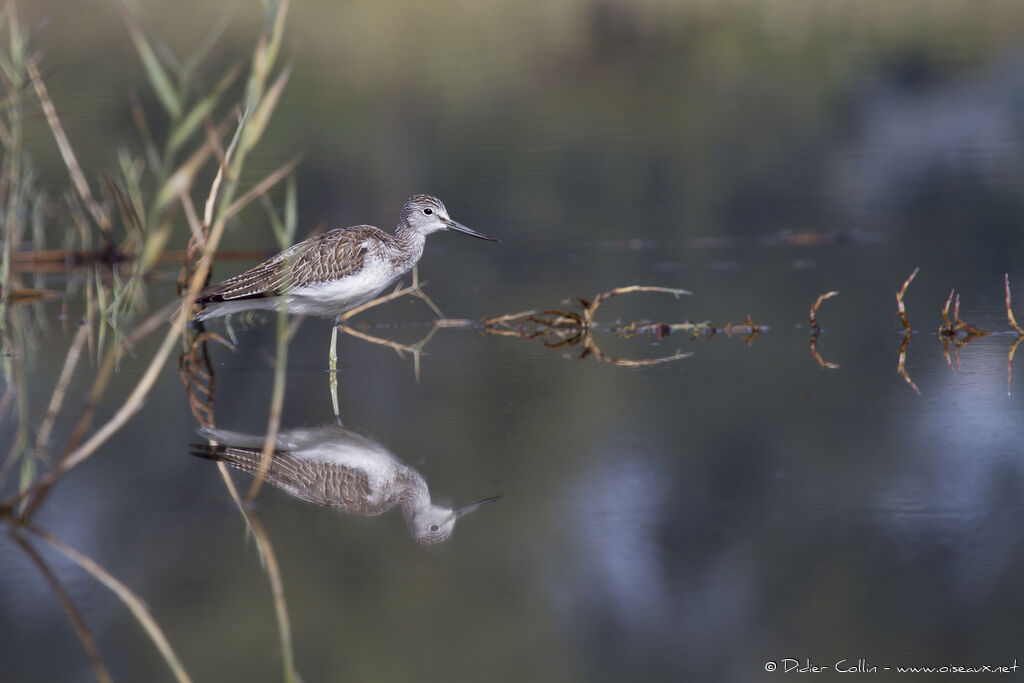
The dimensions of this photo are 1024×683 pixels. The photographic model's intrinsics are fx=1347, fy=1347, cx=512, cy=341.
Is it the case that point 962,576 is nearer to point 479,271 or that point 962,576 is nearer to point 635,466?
point 635,466

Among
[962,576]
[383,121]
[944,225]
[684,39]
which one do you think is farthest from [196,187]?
[684,39]

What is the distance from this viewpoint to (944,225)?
30.3 feet

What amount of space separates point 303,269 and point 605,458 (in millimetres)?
2391

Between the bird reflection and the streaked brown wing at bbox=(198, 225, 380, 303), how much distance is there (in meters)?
1.26

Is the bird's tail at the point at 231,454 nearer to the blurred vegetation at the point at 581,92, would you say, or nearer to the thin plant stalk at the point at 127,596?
the thin plant stalk at the point at 127,596

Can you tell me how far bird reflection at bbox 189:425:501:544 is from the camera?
429 cm

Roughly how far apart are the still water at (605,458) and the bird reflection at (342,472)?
0.03m

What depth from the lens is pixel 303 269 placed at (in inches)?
258

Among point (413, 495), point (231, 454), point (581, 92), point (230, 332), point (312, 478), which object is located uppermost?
point (581, 92)

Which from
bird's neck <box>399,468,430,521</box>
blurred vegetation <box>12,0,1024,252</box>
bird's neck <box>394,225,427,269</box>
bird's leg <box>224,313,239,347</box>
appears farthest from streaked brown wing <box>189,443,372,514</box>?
blurred vegetation <box>12,0,1024,252</box>

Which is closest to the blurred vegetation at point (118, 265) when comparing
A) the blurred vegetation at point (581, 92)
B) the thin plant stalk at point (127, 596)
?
the thin plant stalk at point (127, 596)

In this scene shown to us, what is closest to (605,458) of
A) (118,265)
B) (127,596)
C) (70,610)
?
(127,596)

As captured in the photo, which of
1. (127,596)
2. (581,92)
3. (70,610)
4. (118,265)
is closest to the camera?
(70,610)

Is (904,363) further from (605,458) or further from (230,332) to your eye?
(230,332)
